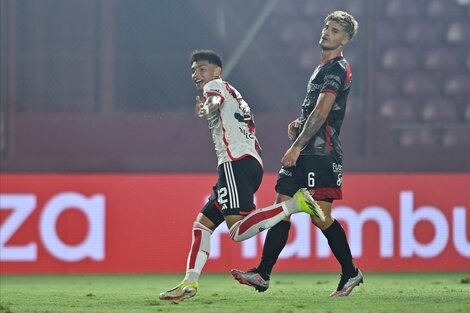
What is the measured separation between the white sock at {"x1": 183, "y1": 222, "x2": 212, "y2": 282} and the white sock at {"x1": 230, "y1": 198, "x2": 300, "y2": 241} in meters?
0.21

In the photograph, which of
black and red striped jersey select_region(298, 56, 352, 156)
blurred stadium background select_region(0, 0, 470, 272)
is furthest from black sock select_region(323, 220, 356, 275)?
blurred stadium background select_region(0, 0, 470, 272)

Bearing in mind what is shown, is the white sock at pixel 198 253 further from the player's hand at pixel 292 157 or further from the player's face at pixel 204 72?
the player's face at pixel 204 72

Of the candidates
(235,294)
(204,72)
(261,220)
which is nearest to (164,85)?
(235,294)

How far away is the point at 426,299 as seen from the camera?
7383 mm

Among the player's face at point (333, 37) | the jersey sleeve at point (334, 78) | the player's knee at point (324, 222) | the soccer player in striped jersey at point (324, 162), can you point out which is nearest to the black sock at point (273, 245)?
the soccer player in striped jersey at point (324, 162)

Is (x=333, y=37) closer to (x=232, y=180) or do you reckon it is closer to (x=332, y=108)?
(x=332, y=108)

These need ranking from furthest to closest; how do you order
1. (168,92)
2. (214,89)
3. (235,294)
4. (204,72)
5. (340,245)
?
(168,92) → (235,294) → (340,245) → (204,72) → (214,89)

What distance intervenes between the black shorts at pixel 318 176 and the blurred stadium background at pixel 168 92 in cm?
347

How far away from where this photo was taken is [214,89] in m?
7.05

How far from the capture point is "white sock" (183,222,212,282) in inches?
281

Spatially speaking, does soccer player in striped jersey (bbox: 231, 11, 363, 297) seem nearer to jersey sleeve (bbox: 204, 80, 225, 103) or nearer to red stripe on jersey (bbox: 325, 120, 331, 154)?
red stripe on jersey (bbox: 325, 120, 331, 154)

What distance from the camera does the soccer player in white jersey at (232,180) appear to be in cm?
711

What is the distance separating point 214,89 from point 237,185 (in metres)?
0.60

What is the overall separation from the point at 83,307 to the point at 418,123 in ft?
18.8
